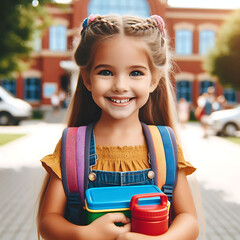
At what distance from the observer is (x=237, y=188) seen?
5.92 m

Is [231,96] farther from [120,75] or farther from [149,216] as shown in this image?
[149,216]

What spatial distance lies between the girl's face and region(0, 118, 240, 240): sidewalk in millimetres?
560

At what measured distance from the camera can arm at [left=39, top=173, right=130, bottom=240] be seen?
1318 millimetres

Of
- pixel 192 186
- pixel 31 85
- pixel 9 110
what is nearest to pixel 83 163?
pixel 192 186

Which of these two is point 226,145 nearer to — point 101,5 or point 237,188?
point 237,188

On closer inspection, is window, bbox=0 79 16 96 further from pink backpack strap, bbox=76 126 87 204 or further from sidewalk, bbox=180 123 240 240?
pink backpack strap, bbox=76 126 87 204

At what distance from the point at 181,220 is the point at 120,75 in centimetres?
68

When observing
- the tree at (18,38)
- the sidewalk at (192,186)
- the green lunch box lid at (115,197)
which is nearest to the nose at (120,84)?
the green lunch box lid at (115,197)

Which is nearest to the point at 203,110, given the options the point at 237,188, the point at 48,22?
the point at 237,188

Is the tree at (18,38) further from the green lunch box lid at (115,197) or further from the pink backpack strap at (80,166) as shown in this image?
A: the green lunch box lid at (115,197)

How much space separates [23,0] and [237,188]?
16.4 ft

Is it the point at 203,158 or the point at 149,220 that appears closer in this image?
the point at 149,220

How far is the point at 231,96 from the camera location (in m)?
29.6

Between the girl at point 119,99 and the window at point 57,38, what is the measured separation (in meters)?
27.1
